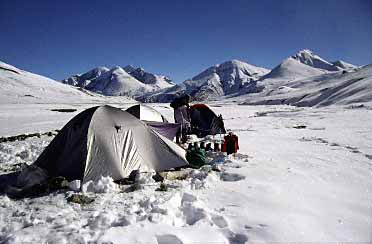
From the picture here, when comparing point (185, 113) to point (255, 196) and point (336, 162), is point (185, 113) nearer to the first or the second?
point (336, 162)

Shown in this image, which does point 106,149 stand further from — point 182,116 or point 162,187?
point 182,116

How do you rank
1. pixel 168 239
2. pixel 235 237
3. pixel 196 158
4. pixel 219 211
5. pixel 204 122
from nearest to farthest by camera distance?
pixel 168 239, pixel 235 237, pixel 219 211, pixel 196 158, pixel 204 122

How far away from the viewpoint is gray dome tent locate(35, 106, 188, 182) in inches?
320

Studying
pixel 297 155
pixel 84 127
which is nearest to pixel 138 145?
pixel 84 127

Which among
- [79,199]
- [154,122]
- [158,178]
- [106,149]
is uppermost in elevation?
[154,122]

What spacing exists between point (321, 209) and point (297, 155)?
5.80 meters

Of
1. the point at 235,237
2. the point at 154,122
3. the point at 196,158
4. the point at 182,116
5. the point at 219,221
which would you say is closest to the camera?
the point at 235,237

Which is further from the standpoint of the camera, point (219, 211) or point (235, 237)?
point (219, 211)

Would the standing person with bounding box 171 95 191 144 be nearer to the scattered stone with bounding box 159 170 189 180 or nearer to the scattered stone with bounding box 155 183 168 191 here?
the scattered stone with bounding box 159 170 189 180

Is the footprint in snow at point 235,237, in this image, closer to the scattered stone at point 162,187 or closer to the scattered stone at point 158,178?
the scattered stone at point 162,187

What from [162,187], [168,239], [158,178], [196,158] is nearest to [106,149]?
[158,178]

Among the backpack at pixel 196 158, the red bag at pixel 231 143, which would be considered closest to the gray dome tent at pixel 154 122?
the backpack at pixel 196 158

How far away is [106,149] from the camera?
838 cm

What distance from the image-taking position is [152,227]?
544 cm
